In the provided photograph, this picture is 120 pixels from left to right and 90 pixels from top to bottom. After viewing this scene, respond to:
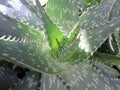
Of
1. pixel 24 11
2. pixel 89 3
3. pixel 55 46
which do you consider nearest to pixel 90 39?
pixel 55 46

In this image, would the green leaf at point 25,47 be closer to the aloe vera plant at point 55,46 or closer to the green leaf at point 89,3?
the aloe vera plant at point 55,46

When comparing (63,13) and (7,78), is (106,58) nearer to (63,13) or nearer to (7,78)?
(63,13)

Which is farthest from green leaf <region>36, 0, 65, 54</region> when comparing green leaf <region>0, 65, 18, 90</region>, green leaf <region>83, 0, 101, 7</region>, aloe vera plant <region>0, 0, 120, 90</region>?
green leaf <region>83, 0, 101, 7</region>

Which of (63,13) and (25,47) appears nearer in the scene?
(25,47)

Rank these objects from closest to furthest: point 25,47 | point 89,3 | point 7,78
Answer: point 25,47 < point 7,78 < point 89,3

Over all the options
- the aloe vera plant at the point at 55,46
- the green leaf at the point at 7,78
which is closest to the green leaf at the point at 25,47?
the aloe vera plant at the point at 55,46

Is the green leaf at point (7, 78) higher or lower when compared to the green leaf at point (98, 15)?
lower

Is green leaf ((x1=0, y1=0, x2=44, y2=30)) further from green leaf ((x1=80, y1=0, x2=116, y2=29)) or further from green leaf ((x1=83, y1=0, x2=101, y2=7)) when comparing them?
green leaf ((x1=83, y1=0, x2=101, y2=7))
